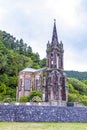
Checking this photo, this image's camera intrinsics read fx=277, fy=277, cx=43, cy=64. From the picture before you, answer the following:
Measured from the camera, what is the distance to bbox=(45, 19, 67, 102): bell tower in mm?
60131

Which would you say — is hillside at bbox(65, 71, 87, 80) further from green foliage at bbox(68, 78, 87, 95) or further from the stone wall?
the stone wall

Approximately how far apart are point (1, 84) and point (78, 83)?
28363 mm

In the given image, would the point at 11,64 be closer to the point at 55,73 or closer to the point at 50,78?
the point at 55,73

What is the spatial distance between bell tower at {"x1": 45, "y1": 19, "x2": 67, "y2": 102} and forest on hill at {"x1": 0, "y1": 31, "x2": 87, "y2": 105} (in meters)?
5.28

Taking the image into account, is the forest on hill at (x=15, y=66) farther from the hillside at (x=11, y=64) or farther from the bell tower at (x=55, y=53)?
the bell tower at (x=55, y=53)

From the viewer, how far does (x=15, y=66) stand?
8631 centimetres

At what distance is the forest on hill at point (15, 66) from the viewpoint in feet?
244

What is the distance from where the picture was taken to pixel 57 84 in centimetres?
6081

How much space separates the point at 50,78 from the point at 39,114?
101 feet

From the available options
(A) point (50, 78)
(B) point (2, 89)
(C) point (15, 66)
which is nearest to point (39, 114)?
(A) point (50, 78)

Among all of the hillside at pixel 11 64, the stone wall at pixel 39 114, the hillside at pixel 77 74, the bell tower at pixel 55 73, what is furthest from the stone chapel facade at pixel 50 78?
the hillside at pixel 77 74

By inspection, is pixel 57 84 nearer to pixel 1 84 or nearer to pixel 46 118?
pixel 1 84

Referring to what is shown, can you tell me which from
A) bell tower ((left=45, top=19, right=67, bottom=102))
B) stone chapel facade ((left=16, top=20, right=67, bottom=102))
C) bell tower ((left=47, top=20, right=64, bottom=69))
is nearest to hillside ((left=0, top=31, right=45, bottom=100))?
stone chapel facade ((left=16, top=20, right=67, bottom=102))

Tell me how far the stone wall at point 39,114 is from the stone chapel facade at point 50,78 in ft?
87.4
